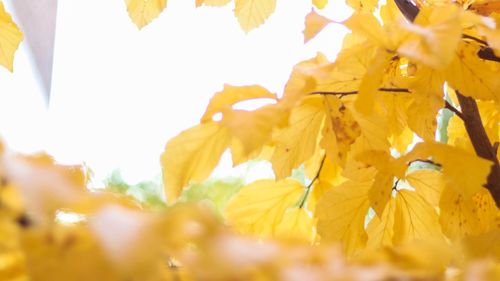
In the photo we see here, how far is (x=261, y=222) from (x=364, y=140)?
0.22 feet

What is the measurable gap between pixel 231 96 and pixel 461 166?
8 centimetres

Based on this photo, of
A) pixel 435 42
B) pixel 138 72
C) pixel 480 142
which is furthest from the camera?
pixel 138 72

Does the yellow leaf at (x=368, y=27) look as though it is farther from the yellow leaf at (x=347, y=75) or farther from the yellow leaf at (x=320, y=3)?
the yellow leaf at (x=320, y=3)

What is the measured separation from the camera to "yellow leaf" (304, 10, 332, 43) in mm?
197

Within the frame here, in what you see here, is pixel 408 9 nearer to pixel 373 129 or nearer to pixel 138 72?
pixel 373 129

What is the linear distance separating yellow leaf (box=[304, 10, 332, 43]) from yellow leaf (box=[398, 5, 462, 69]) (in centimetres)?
3

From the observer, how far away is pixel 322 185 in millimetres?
336

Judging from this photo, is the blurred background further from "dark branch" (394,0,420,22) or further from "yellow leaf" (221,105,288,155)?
"yellow leaf" (221,105,288,155)

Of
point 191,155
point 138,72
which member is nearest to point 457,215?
point 191,155

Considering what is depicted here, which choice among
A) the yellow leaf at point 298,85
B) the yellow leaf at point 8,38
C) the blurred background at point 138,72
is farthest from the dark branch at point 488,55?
the blurred background at point 138,72

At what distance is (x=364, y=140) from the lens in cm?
28

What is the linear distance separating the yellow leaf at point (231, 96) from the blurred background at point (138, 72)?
1.32 meters

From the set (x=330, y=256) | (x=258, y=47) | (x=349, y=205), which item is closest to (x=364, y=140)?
(x=349, y=205)

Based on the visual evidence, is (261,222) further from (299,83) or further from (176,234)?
(176,234)
